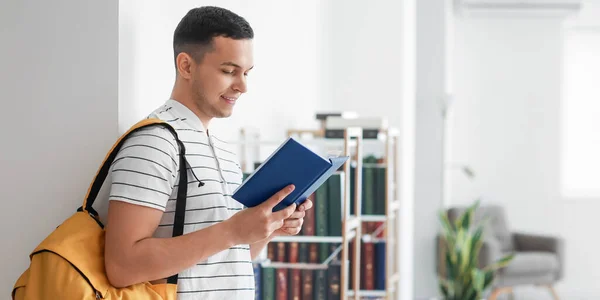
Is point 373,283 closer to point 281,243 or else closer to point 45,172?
point 281,243

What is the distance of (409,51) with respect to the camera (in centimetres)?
506

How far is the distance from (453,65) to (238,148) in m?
4.36

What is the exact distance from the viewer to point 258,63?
3.24 meters

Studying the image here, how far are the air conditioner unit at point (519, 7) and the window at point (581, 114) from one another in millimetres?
577

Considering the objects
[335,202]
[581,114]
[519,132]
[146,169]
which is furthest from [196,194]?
[581,114]

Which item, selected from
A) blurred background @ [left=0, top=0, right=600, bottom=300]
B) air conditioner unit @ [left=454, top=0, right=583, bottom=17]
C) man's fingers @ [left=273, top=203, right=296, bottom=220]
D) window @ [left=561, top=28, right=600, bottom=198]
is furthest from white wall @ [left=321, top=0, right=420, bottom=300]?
man's fingers @ [left=273, top=203, right=296, bottom=220]

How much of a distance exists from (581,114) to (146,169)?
6.52 m

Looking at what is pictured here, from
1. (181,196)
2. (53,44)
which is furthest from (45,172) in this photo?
(181,196)

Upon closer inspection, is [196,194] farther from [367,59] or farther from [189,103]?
[367,59]

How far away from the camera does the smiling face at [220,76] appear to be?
59.9 inches

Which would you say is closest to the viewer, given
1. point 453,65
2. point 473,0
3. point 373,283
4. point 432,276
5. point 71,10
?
point 71,10

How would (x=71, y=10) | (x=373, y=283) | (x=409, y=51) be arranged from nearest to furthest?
(x=71, y=10) < (x=373, y=283) < (x=409, y=51)

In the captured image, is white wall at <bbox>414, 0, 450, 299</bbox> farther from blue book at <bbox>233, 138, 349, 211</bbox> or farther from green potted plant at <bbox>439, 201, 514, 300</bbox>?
blue book at <bbox>233, 138, 349, 211</bbox>

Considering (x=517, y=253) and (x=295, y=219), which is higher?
(x=295, y=219)
